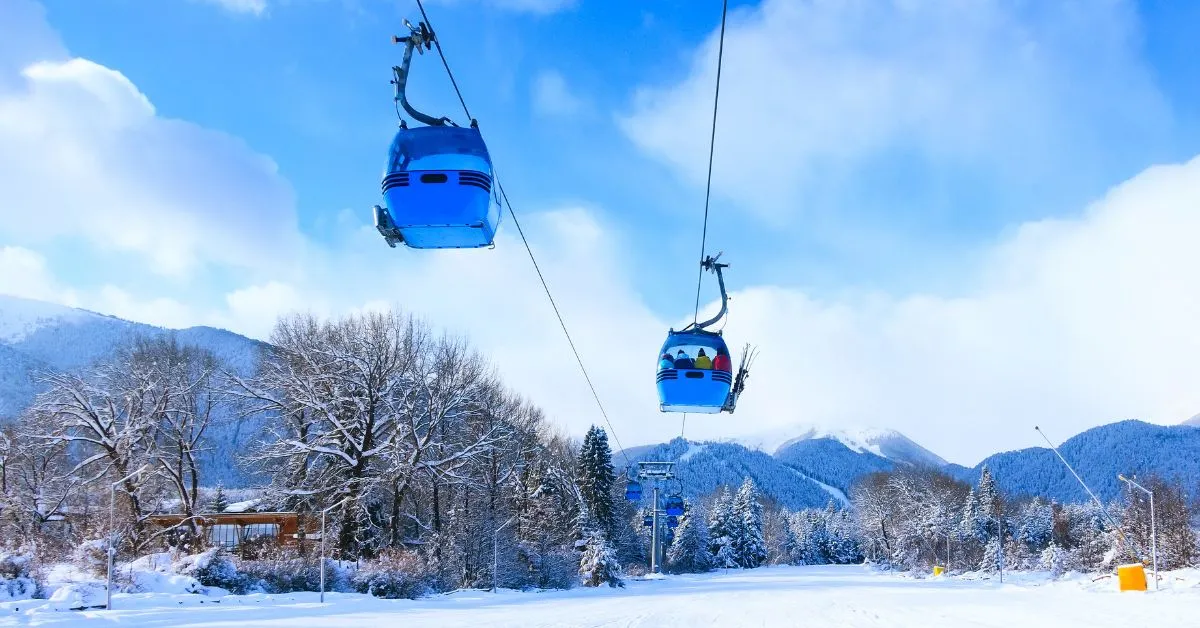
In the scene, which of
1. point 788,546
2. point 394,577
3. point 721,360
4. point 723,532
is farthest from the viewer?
point 788,546

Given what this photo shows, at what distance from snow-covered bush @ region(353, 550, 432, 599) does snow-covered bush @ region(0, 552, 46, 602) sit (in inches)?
346

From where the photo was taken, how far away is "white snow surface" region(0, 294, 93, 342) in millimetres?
146750

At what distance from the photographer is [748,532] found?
100188mm

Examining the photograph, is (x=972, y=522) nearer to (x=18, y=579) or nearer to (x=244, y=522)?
(x=244, y=522)

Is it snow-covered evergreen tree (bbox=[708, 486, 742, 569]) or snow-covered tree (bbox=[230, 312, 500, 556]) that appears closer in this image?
snow-covered tree (bbox=[230, 312, 500, 556])

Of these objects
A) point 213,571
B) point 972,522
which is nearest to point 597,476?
point 213,571

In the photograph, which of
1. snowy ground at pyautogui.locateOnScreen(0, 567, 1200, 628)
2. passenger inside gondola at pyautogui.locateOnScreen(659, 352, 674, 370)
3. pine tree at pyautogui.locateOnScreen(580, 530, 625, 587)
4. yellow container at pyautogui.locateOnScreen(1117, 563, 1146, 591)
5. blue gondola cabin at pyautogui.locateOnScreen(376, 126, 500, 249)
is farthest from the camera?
pine tree at pyautogui.locateOnScreen(580, 530, 625, 587)

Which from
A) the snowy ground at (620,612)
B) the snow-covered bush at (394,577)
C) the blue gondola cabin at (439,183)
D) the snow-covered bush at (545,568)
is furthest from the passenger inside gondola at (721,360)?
the snow-covered bush at (545,568)

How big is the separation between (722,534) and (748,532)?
3.53 m

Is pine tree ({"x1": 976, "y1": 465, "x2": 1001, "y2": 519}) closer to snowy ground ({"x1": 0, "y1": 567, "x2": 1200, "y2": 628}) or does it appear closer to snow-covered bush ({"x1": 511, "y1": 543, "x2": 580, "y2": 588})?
snow-covered bush ({"x1": 511, "y1": 543, "x2": 580, "y2": 588})

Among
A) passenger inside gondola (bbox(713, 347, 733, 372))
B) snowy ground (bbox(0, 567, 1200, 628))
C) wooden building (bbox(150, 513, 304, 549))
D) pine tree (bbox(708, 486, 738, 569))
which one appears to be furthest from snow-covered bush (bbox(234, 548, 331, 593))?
pine tree (bbox(708, 486, 738, 569))

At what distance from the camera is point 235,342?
13875cm

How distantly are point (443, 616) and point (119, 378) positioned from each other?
86.7 ft

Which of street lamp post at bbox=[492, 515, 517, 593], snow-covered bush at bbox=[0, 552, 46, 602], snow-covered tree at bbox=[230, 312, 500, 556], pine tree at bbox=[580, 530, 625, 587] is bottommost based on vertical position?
pine tree at bbox=[580, 530, 625, 587]
